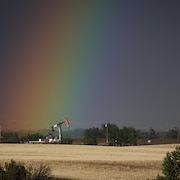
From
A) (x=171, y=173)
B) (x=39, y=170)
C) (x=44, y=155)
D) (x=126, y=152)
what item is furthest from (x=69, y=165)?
(x=171, y=173)

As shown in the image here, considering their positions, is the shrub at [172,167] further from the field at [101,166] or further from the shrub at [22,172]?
the field at [101,166]

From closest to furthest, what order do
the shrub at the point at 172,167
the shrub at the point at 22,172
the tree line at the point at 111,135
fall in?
the shrub at the point at 172,167, the shrub at the point at 22,172, the tree line at the point at 111,135

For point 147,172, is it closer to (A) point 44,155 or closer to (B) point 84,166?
(B) point 84,166

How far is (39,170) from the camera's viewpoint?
32.9 m

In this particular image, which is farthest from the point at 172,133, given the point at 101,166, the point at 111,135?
the point at 101,166

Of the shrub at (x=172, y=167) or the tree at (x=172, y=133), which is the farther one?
the tree at (x=172, y=133)

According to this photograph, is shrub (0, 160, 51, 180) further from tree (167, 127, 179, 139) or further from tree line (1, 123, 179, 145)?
tree (167, 127, 179, 139)

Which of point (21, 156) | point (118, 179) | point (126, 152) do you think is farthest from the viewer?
point (126, 152)

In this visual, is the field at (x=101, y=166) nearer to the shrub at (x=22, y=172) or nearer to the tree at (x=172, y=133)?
the shrub at (x=22, y=172)

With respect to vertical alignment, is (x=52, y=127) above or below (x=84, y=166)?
above

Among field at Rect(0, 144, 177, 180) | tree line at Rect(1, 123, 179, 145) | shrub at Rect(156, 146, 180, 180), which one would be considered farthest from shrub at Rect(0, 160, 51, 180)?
tree line at Rect(1, 123, 179, 145)

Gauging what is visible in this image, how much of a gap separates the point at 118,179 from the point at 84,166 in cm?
417

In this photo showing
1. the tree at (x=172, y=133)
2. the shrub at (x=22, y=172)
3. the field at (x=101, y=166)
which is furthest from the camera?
the tree at (x=172, y=133)

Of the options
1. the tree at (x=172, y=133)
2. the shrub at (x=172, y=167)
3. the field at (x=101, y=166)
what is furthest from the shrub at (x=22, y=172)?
the tree at (x=172, y=133)
